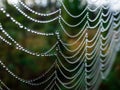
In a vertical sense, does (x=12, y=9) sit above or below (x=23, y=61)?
above

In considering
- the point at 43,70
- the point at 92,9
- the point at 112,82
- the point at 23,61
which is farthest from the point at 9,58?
the point at 112,82

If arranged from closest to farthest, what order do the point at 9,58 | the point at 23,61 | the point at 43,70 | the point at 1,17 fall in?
the point at 1,17 → the point at 9,58 → the point at 23,61 → the point at 43,70

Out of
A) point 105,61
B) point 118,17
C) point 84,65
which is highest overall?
point 118,17

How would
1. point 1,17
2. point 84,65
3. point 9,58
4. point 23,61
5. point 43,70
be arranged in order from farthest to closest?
point 43,70 < point 23,61 < point 9,58 < point 1,17 < point 84,65

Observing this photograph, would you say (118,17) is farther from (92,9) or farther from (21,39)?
(21,39)

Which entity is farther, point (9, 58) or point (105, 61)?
point (105, 61)

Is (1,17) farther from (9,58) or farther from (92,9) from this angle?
(92,9)

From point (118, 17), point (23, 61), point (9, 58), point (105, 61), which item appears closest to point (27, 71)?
point (23, 61)

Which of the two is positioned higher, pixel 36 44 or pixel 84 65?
pixel 36 44

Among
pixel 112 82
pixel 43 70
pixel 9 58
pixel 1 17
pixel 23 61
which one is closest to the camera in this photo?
pixel 1 17
